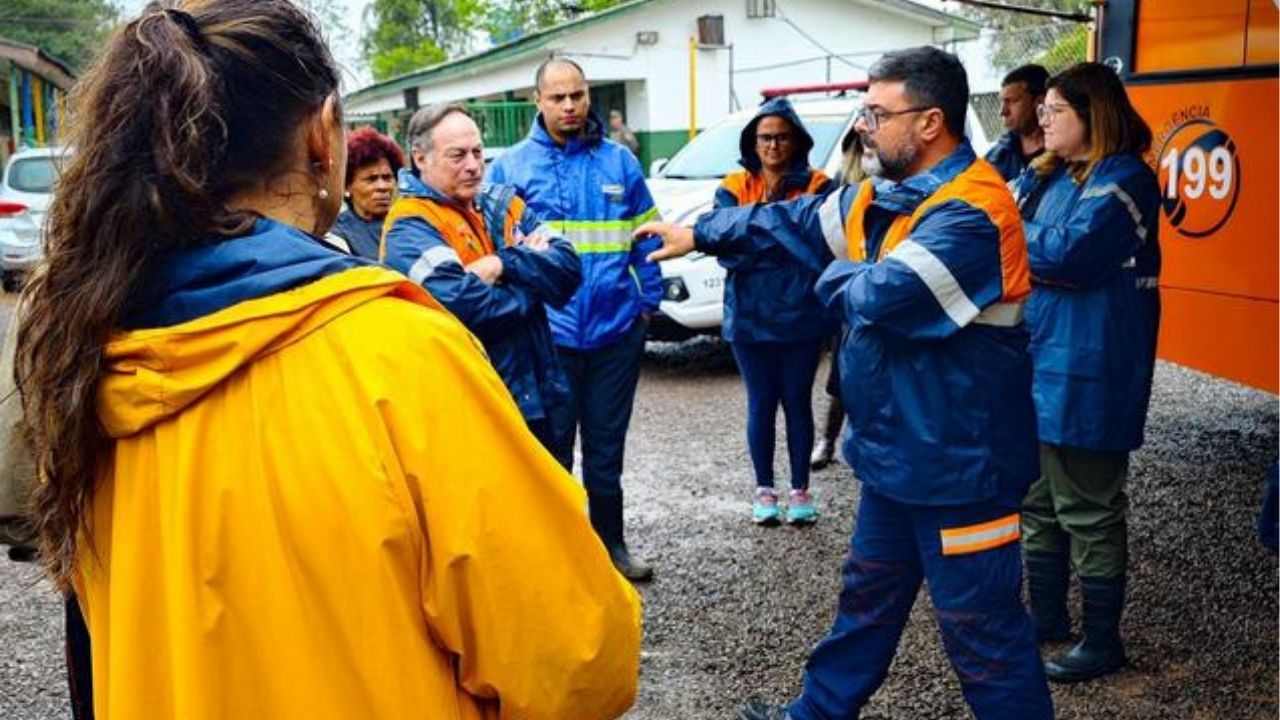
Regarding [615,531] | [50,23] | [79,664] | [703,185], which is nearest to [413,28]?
[50,23]

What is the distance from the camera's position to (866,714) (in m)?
3.91

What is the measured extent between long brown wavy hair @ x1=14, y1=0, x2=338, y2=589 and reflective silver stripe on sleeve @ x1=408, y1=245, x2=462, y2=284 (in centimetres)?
249

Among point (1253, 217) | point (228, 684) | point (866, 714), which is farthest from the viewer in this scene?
point (1253, 217)

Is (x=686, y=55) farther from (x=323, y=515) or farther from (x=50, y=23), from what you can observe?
(x=50, y=23)

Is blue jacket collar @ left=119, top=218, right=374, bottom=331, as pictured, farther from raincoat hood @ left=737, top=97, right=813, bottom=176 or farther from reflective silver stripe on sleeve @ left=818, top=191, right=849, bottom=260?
raincoat hood @ left=737, top=97, right=813, bottom=176

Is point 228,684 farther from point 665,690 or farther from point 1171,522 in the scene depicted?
point 1171,522

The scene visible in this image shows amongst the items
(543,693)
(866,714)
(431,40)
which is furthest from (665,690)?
(431,40)

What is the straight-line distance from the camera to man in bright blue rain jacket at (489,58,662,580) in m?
4.95

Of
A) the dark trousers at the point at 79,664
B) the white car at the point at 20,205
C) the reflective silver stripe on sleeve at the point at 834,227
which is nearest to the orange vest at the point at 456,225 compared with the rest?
the reflective silver stripe on sleeve at the point at 834,227

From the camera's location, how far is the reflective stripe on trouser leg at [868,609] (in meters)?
3.39

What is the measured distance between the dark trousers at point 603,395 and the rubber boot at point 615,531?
0.12 meters

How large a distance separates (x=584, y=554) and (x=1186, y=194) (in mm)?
5407

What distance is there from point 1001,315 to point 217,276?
2224 millimetres

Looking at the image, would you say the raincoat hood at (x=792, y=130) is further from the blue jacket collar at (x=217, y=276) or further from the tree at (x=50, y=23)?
the tree at (x=50, y=23)
